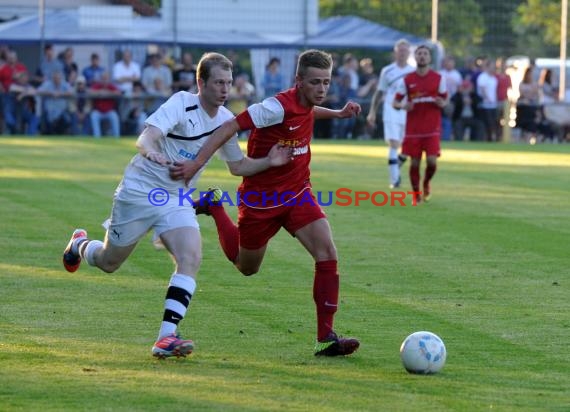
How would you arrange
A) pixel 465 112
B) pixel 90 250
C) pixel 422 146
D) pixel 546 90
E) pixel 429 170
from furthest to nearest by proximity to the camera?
1. pixel 546 90
2. pixel 465 112
3. pixel 422 146
4. pixel 429 170
5. pixel 90 250

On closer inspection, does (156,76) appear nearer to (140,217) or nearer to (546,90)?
(546,90)

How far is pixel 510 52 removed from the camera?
40.6 meters

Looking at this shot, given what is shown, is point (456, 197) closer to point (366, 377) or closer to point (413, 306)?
point (413, 306)

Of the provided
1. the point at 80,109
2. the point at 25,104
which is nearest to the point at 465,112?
the point at 80,109

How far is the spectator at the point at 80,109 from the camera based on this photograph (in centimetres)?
3344

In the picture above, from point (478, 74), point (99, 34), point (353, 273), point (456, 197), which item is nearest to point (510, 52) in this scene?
point (478, 74)

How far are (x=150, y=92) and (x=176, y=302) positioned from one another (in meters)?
25.8

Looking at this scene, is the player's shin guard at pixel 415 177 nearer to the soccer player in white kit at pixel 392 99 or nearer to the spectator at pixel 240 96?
the soccer player in white kit at pixel 392 99

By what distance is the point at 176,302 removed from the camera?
8.20 meters

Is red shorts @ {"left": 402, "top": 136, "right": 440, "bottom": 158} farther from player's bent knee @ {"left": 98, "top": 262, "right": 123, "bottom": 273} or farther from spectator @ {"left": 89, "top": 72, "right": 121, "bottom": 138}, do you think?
spectator @ {"left": 89, "top": 72, "right": 121, "bottom": 138}

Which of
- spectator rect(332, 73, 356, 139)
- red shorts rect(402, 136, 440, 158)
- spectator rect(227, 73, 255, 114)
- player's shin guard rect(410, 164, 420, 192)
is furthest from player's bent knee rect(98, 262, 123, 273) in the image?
spectator rect(332, 73, 356, 139)

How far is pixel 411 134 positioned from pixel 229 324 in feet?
32.3

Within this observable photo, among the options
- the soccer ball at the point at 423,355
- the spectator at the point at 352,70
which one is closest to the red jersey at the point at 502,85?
the spectator at the point at 352,70

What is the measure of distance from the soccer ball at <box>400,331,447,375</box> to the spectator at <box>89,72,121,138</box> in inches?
1030
